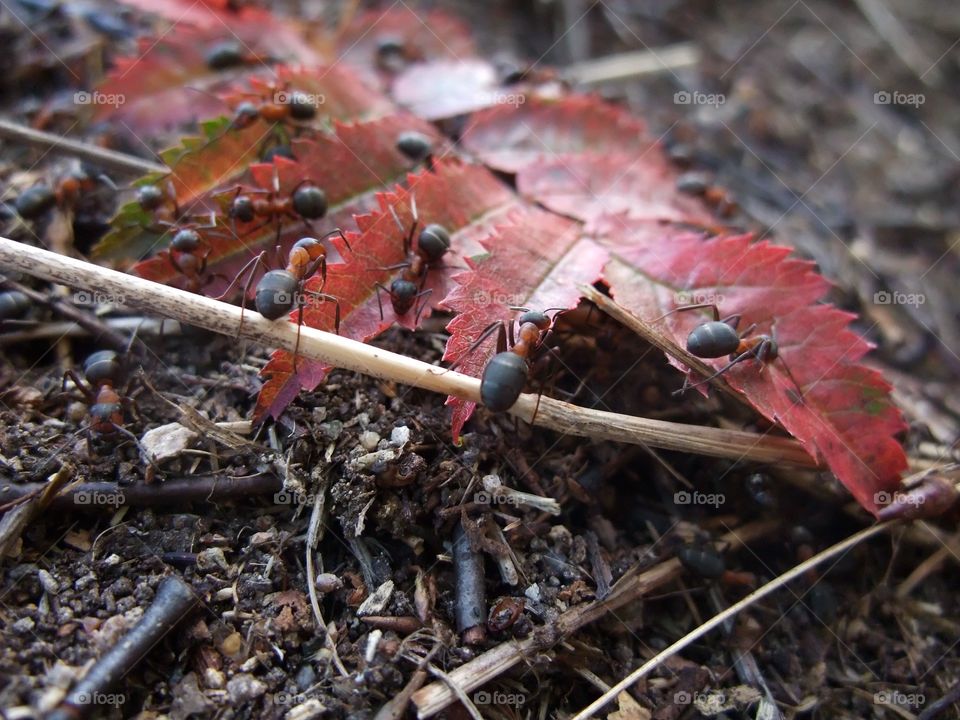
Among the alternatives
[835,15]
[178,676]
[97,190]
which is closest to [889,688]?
[178,676]

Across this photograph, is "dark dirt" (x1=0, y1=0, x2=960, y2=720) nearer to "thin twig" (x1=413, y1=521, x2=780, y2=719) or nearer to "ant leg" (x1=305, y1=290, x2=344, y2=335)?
"thin twig" (x1=413, y1=521, x2=780, y2=719)

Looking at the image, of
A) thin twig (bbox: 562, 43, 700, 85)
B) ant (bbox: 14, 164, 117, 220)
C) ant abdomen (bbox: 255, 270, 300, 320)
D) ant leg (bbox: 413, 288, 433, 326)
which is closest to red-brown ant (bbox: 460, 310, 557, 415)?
ant leg (bbox: 413, 288, 433, 326)

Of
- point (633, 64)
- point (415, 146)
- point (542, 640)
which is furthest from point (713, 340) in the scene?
point (633, 64)

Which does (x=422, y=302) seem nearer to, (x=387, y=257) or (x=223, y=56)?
(x=387, y=257)

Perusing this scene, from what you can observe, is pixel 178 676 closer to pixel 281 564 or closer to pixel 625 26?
pixel 281 564

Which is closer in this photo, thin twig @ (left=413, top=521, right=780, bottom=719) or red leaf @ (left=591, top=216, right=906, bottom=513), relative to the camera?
A: thin twig @ (left=413, top=521, right=780, bottom=719)
